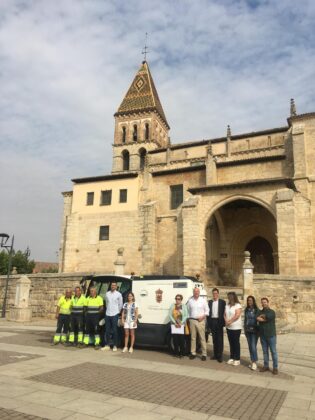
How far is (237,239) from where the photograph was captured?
25.7m

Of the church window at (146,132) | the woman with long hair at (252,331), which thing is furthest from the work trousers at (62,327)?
the church window at (146,132)

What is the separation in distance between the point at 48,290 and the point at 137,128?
33855 millimetres

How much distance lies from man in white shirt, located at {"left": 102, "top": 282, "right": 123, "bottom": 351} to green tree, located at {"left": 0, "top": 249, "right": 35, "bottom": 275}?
1740 inches

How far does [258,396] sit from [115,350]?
4.44m

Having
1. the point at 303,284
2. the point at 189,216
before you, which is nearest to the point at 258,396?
the point at 303,284

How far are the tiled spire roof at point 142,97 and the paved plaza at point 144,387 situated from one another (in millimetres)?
45016

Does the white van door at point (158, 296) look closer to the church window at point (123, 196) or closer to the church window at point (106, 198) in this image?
the church window at point (123, 196)

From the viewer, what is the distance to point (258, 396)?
17.3ft

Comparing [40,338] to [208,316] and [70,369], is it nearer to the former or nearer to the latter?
[70,369]

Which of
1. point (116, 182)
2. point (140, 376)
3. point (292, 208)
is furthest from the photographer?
point (116, 182)

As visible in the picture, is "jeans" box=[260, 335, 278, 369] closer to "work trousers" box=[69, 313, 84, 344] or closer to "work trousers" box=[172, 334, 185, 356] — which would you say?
"work trousers" box=[172, 334, 185, 356]

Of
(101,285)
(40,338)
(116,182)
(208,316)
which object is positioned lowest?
(40,338)

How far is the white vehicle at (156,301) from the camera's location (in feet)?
29.1

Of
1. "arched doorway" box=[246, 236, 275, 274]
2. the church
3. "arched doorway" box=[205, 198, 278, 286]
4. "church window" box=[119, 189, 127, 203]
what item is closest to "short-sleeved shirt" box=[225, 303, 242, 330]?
the church
